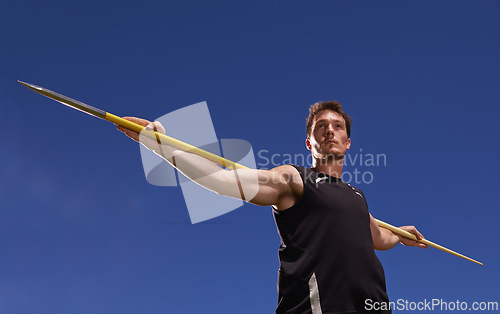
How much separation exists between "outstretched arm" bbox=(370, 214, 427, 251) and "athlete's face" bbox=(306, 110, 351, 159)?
1393 mm

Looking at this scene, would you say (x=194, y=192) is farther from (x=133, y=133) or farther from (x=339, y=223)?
(x=339, y=223)

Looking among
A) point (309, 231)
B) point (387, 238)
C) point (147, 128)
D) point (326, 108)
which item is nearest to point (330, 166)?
point (326, 108)

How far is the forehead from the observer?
17.8ft

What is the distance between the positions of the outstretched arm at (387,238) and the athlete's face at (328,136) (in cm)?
139

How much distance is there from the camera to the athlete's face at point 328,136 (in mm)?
5156

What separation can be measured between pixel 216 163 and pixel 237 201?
0.46 meters

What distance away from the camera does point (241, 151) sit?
16.7 feet

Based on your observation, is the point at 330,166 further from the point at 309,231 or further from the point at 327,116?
the point at 309,231

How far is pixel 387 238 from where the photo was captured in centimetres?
633

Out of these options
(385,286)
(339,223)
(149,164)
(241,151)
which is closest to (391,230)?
(385,286)

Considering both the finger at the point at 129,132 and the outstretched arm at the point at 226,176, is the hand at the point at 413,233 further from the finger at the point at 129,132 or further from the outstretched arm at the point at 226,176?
the finger at the point at 129,132

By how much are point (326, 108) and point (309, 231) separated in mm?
2068

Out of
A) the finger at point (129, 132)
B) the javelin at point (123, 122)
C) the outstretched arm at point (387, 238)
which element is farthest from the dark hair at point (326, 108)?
the finger at point (129, 132)

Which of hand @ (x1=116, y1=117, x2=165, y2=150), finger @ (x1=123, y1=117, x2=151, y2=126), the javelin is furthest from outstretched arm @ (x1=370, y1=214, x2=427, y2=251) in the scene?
finger @ (x1=123, y1=117, x2=151, y2=126)
